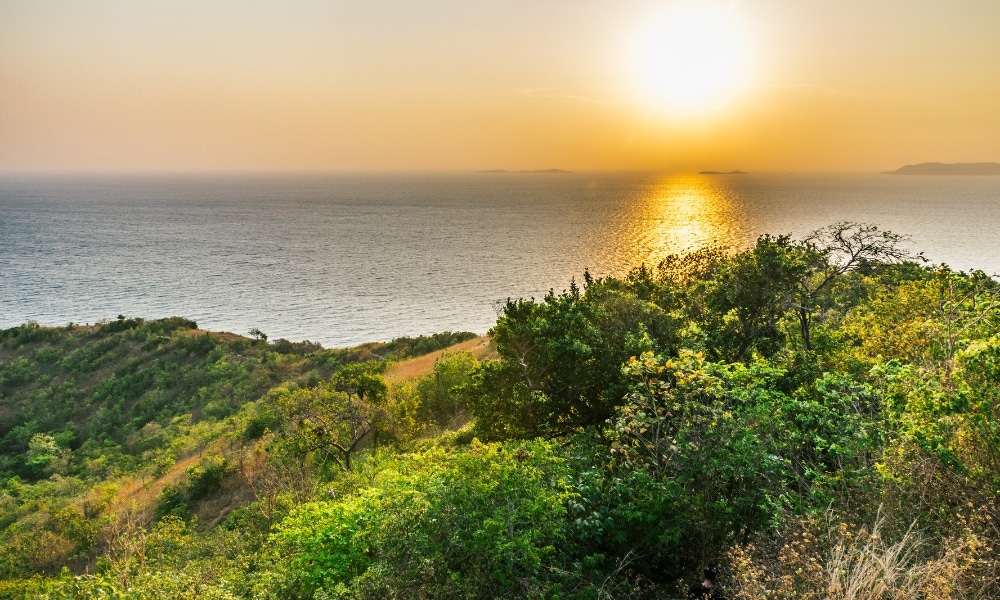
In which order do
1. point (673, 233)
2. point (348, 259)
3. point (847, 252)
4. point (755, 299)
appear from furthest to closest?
point (673, 233) → point (348, 259) → point (847, 252) → point (755, 299)

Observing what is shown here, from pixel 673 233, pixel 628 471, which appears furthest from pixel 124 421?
pixel 673 233

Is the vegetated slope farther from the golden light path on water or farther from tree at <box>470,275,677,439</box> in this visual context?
the golden light path on water

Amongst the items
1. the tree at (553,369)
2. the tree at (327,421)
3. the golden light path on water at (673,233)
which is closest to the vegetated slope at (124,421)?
the tree at (327,421)

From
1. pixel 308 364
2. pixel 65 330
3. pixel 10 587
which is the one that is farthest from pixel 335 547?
pixel 65 330

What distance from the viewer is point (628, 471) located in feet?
43.3

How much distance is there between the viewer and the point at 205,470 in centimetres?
3378

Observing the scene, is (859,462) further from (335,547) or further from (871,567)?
(335,547)

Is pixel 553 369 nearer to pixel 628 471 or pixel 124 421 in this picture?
pixel 628 471

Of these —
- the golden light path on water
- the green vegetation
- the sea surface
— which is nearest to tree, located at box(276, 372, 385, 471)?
the green vegetation

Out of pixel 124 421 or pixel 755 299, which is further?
pixel 124 421

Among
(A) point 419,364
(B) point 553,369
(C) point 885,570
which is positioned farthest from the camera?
(A) point 419,364

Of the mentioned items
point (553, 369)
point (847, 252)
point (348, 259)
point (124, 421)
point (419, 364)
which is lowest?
point (124, 421)

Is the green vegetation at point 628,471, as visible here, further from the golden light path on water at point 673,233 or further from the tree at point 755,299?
the golden light path on water at point 673,233

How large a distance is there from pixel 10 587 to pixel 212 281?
292ft
